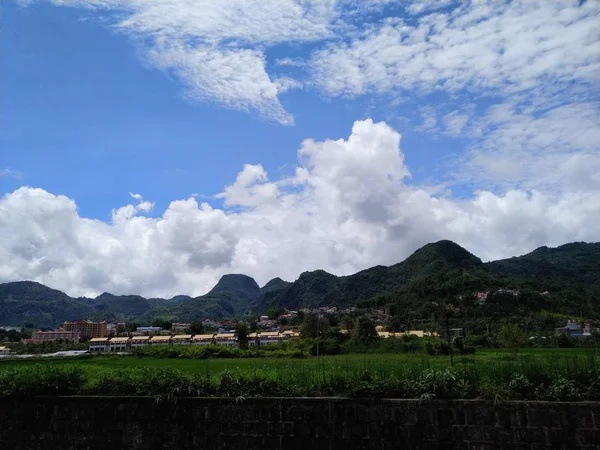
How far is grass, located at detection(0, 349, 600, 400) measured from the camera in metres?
5.87

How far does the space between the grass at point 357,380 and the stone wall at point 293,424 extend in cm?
21

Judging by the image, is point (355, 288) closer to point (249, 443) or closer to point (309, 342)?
point (309, 342)

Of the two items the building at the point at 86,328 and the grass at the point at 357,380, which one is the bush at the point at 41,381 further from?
the building at the point at 86,328

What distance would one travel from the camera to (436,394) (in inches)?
236

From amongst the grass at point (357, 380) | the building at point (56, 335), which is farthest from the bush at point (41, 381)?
the building at point (56, 335)

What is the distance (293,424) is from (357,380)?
1082 mm

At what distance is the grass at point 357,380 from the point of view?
587 centimetres

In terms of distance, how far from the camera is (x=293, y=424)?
6.17 meters

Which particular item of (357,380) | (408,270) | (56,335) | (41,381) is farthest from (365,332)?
(408,270)

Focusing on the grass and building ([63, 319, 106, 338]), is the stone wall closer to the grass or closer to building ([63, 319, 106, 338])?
the grass

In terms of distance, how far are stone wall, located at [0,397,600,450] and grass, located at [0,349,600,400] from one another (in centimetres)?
21

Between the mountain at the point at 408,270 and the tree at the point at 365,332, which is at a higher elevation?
the mountain at the point at 408,270

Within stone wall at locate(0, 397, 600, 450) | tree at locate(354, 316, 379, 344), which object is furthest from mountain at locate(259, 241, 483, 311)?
stone wall at locate(0, 397, 600, 450)

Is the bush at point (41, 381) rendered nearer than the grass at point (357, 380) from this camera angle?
No
